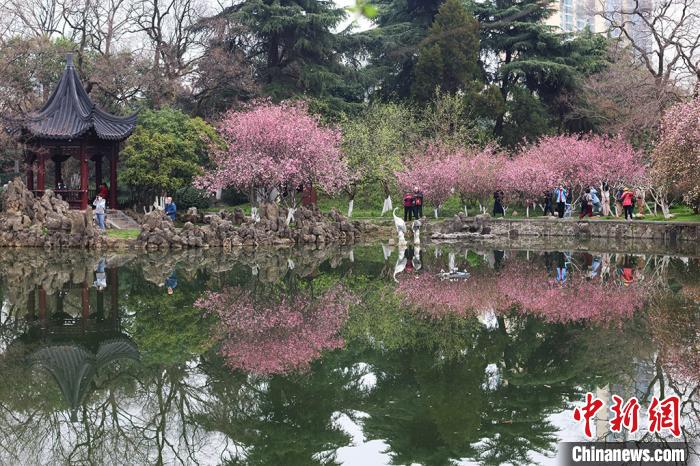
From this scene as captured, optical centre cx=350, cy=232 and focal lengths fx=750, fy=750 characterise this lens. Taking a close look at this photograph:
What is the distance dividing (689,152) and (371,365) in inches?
689

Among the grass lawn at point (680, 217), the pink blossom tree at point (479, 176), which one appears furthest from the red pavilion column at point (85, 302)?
the grass lawn at point (680, 217)

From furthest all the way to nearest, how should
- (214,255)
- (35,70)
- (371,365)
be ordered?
1. (35,70)
2. (214,255)
3. (371,365)

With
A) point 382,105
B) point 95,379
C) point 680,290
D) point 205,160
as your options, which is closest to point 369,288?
point 680,290

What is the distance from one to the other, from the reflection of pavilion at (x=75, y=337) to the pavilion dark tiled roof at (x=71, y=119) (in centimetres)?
1437

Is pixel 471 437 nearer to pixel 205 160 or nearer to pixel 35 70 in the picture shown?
pixel 205 160

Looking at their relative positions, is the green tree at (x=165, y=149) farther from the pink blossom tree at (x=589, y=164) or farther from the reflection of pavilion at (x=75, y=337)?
the reflection of pavilion at (x=75, y=337)

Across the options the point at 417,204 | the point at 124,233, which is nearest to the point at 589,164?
the point at 417,204

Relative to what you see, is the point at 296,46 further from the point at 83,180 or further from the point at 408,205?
the point at 83,180

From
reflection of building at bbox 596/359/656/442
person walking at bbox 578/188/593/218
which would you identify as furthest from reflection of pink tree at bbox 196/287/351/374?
person walking at bbox 578/188/593/218

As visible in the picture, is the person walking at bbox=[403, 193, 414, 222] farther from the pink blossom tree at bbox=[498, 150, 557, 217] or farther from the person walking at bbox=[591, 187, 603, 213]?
the person walking at bbox=[591, 187, 603, 213]

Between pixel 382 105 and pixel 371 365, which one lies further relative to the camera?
pixel 382 105

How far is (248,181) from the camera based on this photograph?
28234 mm

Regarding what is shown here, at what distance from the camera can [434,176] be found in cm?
3089

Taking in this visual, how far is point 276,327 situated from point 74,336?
2.95 meters
